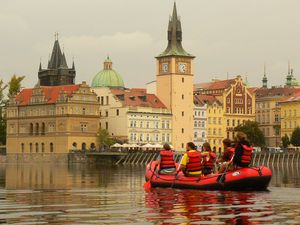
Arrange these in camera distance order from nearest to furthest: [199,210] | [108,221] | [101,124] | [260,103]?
[108,221] < [199,210] < [101,124] < [260,103]

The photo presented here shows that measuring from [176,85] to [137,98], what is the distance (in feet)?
22.8

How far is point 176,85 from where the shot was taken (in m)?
160

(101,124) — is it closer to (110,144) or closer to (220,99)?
(110,144)

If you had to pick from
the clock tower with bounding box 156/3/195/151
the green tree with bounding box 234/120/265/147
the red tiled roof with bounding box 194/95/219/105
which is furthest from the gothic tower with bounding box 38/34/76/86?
the green tree with bounding box 234/120/265/147

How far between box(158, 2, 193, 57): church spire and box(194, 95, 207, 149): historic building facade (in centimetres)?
Result: 1073

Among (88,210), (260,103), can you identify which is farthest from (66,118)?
(88,210)

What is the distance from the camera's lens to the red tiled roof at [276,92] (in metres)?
188

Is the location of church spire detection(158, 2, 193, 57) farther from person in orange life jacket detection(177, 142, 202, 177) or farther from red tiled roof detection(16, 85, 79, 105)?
person in orange life jacket detection(177, 142, 202, 177)

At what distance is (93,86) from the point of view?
174m

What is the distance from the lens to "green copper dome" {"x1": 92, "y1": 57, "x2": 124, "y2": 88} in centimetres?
17312

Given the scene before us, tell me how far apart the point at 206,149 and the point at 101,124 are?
408 ft

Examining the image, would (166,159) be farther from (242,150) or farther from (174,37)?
(174,37)

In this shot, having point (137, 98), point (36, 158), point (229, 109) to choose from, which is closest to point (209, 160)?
point (36, 158)

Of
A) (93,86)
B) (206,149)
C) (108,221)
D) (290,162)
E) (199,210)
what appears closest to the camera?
(108,221)
